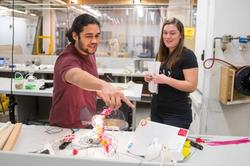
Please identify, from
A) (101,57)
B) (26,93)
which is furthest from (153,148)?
(101,57)

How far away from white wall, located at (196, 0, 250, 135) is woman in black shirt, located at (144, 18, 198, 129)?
866 mm

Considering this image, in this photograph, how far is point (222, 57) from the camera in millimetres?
2770

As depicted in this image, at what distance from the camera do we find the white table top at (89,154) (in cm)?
95

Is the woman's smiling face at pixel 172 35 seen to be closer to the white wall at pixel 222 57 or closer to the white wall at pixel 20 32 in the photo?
the white wall at pixel 222 57

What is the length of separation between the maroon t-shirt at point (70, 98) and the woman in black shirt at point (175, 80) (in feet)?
1.62

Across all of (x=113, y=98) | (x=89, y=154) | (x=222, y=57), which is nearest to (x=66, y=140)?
(x=89, y=154)

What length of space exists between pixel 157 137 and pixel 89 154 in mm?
354

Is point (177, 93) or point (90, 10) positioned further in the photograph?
point (90, 10)

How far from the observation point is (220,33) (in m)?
2.73

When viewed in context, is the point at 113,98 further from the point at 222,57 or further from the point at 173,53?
the point at 222,57

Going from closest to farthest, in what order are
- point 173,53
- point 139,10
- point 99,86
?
point 99,86
point 173,53
point 139,10

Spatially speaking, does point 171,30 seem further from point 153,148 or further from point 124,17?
point 124,17

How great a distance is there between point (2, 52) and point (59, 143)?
16.6 feet

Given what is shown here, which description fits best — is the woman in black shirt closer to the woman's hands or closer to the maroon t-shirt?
the woman's hands
